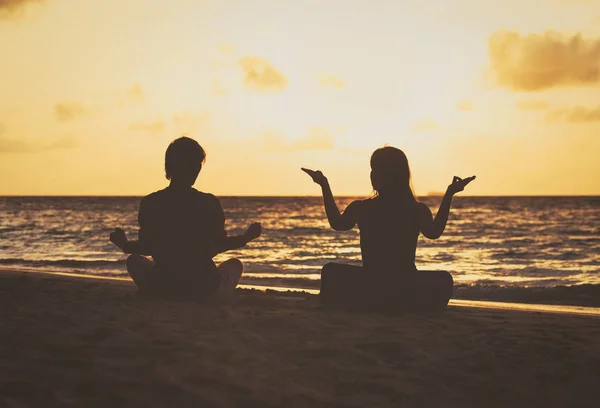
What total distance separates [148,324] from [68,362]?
1.24 metres

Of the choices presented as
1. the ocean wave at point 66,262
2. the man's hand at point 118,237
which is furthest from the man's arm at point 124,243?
the ocean wave at point 66,262

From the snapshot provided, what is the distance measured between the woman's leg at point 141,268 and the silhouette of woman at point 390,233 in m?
2.02

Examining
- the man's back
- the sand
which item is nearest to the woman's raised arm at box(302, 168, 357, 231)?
the sand

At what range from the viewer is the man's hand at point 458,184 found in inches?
238

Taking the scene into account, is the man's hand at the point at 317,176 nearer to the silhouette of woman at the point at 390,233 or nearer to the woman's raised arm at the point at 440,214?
the silhouette of woman at the point at 390,233

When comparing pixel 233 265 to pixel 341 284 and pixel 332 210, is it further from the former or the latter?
pixel 332 210

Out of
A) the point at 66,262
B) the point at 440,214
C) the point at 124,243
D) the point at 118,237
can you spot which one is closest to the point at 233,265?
the point at 124,243

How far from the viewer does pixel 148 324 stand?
560cm

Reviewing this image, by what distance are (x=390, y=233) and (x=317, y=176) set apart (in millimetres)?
970

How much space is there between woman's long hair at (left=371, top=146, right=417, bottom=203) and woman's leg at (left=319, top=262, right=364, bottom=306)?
3.03ft

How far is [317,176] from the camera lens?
6.04 m

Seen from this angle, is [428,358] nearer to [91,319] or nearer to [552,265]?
[91,319]

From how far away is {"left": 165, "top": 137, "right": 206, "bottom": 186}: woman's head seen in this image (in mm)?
6379

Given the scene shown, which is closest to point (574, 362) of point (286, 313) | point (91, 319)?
point (286, 313)
